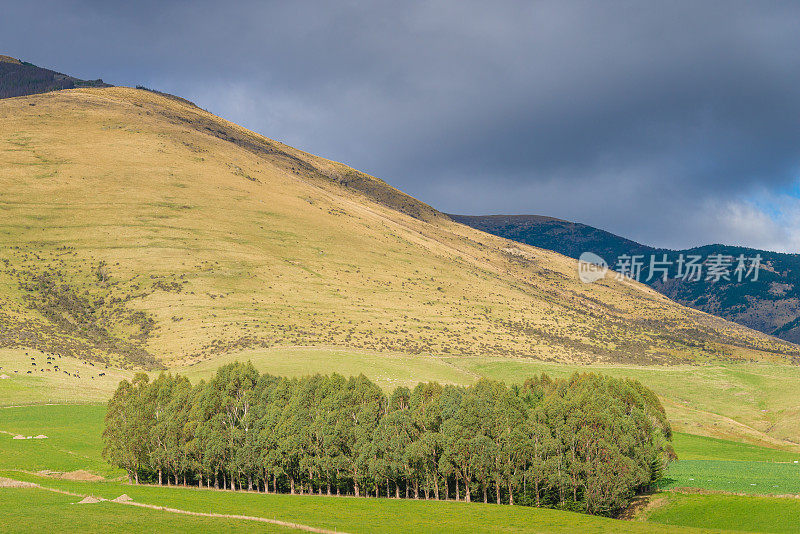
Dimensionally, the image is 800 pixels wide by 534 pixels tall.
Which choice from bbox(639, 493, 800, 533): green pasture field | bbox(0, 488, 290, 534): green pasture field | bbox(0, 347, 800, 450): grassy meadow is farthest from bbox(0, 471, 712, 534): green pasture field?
bbox(0, 347, 800, 450): grassy meadow

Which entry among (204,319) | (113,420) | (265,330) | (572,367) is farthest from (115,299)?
(572,367)

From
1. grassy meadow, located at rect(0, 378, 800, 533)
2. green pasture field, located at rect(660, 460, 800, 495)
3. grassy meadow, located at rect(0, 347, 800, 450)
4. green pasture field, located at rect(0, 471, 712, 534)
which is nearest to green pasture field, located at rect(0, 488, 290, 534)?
grassy meadow, located at rect(0, 378, 800, 533)

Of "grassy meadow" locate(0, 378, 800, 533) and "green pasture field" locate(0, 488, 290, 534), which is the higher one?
"green pasture field" locate(0, 488, 290, 534)

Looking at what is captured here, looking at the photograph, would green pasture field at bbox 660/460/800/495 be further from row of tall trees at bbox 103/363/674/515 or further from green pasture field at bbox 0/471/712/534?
green pasture field at bbox 0/471/712/534

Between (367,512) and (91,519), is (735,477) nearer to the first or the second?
(367,512)

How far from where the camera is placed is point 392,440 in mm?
79312

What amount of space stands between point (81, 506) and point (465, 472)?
40828 millimetres

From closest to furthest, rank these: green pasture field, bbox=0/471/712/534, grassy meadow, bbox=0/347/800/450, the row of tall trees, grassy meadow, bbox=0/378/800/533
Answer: grassy meadow, bbox=0/378/800/533
green pasture field, bbox=0/471/712/534
the row of tall trees
grassy meadow, bbox=0/347/800/450

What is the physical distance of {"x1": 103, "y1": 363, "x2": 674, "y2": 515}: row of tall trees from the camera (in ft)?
245

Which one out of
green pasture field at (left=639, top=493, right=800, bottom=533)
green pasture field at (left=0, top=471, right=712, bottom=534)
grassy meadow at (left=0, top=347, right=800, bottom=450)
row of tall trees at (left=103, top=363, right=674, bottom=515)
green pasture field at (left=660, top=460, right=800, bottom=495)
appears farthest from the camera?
grassy meadow at (left=0, top=347, right=800, bottom=450)

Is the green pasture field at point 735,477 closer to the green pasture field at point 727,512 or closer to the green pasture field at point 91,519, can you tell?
the green pasture field at point 727,512

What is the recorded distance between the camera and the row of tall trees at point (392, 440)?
74.8 meters

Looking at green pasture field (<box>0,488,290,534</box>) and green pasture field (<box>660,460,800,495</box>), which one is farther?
green pasture field (<box>660,460,800,495</box>)

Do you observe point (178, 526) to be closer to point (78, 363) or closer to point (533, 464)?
point (533, 464)
